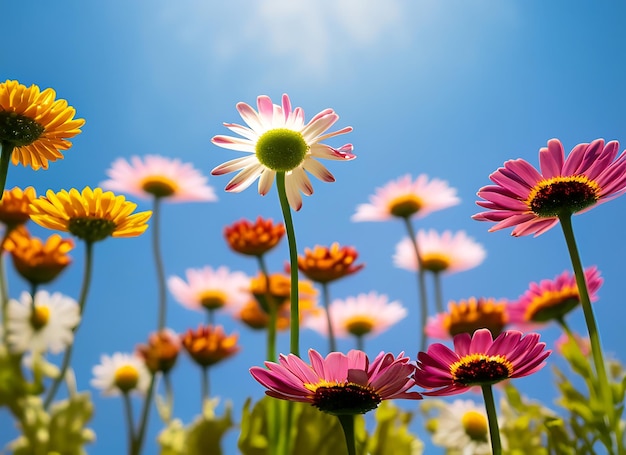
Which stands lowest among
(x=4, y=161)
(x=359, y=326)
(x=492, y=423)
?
(x=492, y=423)

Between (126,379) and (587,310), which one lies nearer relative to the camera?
(587,310)

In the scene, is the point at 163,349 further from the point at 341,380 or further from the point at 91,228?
A: the point at 341,380

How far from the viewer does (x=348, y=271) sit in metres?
0.48

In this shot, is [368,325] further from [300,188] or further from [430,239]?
[300,188]

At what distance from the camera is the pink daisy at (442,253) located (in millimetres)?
792

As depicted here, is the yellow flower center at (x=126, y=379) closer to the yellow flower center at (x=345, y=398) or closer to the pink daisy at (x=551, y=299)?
the pink daisy at (x=551, y=299)

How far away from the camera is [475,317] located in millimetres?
581

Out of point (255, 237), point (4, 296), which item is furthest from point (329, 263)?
point (4, 296)

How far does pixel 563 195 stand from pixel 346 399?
12 cm

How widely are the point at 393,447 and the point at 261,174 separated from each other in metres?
0.23

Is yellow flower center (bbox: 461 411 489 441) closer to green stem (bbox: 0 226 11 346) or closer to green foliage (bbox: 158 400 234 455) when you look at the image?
green foliage (bbox: 158 400 234 455)

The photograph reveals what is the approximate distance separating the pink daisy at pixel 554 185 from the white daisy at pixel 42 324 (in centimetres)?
37

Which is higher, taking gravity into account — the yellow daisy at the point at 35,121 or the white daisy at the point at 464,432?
the yellow daisy at the point at 35,121

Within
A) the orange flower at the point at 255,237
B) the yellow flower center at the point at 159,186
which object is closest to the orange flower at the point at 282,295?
the orange flower at the point at 255,237
